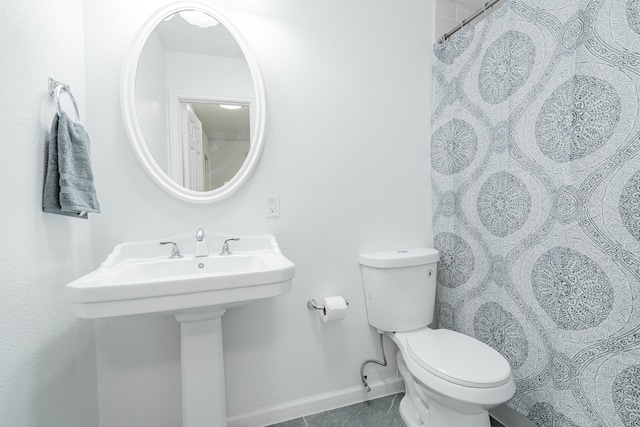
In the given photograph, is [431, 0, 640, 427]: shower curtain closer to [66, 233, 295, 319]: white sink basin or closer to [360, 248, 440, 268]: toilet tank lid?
[360, 248, 440, 268]: toilet tank lid

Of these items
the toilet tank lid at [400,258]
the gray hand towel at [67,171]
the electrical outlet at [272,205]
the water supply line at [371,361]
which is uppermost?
the gray hand towel at [67,171]

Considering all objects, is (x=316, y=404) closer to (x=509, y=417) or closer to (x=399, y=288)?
(x=399, y=288)

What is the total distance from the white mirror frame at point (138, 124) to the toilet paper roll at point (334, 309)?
2.29 feet

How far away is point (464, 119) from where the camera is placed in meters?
1.37

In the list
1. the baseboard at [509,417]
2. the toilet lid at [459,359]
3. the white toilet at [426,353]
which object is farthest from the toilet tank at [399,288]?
the baseboard at [509,417]

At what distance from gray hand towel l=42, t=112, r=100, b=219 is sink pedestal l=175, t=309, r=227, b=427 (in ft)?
1.78

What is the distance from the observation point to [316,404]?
1.37 m

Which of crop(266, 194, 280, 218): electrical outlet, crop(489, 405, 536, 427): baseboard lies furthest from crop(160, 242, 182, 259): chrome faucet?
crop(489, 405, 536, 427): baseboard

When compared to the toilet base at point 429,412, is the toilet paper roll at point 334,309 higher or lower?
higher

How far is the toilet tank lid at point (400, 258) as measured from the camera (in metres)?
1.31

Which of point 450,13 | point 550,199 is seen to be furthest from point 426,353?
point 450,13

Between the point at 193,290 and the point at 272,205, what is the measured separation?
588mm

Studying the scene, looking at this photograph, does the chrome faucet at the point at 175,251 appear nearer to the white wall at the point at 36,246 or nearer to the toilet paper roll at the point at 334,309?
the white wall at the point at 36,246

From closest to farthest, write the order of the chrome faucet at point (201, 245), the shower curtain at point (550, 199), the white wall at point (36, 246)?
the white wall at point (36, 246) < the shower curtain at point (550, 199) < the chrome faucet at point (201, 245)
